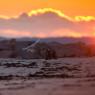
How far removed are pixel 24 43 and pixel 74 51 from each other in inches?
358

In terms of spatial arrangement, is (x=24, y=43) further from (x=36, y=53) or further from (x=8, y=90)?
(x=8, y=90)

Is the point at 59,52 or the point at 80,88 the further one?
the point at 59,52

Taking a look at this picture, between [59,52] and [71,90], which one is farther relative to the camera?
[59,52]

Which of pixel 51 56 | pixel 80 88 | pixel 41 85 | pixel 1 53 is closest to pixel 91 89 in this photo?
pixel 80 88

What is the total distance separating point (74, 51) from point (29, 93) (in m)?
53.0

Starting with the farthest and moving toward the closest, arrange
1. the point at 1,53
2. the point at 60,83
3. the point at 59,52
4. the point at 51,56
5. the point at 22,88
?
1. the point at 59,52
2. the point at 1,53
3. the point at 51,56
4. the point at 60,83
5. the point at 22,88

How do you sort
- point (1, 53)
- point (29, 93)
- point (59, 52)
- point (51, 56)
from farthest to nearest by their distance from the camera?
point (59, 52) → point (1, 53) → point (51, 56) → point (29, 93)

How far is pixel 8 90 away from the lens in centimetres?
2022

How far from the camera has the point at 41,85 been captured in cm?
2202

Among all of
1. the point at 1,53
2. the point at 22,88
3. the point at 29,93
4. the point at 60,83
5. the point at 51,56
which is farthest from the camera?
the point at 1,53

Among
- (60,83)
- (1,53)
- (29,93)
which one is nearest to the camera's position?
(29,93)

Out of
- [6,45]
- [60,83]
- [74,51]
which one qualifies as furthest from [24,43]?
[60,83]

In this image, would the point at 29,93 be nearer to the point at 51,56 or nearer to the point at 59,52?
the point at 51,56

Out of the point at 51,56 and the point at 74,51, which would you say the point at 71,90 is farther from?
the point at 74,51
